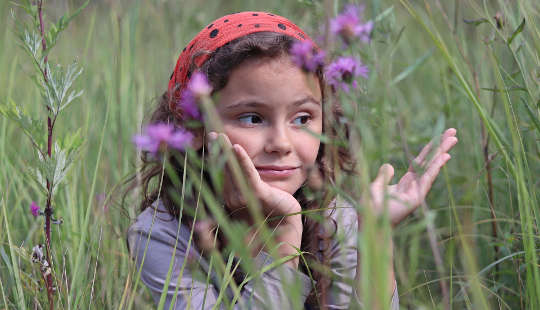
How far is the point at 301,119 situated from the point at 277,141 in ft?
0.35

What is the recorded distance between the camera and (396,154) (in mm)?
1687

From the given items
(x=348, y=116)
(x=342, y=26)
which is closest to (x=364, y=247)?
(x=348, y=116)

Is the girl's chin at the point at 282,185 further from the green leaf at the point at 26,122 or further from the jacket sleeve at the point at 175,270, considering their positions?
the green leaf at the point at 26,122

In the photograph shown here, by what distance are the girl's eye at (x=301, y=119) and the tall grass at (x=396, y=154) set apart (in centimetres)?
16

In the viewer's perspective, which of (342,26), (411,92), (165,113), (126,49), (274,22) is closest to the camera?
(342,26)

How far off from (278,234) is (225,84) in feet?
1.06

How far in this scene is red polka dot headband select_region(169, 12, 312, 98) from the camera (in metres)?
1.21

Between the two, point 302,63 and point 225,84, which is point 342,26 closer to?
point 302,63

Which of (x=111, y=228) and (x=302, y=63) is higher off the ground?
(x=302, y=63)

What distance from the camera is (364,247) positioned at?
601 millimetres

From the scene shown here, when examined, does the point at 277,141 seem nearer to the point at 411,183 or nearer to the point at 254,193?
the point at 254,193

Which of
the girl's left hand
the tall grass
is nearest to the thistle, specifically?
the tall grass

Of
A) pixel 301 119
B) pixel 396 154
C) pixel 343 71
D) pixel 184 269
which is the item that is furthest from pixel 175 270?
pixel 396 154

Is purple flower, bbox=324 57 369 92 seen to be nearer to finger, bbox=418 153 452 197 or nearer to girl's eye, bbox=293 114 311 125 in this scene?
finger, bbox=418 153 452 197
